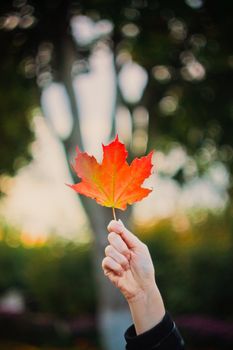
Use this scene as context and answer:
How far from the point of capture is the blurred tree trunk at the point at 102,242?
32.1ft

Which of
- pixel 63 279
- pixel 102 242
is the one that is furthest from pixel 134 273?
pixel 63 279

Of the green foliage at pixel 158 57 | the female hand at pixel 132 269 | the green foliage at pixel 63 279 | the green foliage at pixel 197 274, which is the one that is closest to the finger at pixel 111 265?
the female hand at pixel 132 269

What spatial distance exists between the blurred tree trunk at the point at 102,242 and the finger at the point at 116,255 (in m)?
7.74

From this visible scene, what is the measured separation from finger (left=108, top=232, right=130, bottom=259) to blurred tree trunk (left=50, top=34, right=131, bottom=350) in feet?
25.4

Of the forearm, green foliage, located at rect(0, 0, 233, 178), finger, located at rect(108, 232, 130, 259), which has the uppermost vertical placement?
green foliage, located at rect(0, 0, 233, 178)

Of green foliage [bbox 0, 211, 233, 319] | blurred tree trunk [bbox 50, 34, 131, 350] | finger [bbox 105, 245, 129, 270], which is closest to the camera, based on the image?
finger [bbox 105, 245, 129, 270]

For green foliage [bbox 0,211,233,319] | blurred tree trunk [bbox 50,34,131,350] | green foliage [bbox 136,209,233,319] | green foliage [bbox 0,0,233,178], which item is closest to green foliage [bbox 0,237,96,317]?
green foliage [bbox 0,211,233,319]

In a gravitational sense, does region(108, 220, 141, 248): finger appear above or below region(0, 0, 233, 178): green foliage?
below

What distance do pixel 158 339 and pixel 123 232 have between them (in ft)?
1.21

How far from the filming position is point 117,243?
6.06 ft

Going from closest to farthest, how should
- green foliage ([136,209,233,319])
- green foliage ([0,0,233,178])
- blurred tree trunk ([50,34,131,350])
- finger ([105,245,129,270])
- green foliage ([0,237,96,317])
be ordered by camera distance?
finger ([105,245,129,270]), green foliage ([0,0,233,178]), blurred tree trunk ([50,34,131,350]), green foliage ([136,209,233,319]), green foliage ([0,237,96,317])

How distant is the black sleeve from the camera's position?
5.76ft

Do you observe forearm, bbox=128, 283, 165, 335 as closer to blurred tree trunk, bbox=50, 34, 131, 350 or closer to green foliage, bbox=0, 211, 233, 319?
blurred tree trunk, bbox=50, 34, 131, 350

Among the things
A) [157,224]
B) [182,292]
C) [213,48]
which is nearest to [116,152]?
[213,48]
